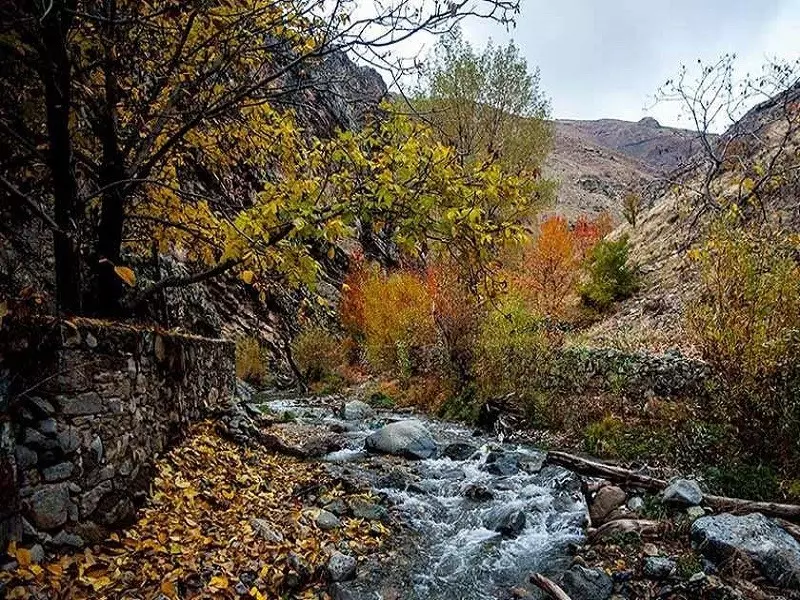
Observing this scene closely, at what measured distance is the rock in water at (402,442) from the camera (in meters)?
9.62

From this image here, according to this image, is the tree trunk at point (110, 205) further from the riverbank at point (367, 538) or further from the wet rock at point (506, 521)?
the wet rock at point (506, 521)

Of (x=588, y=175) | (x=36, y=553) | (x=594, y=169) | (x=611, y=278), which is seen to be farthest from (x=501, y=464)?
(x=594, y=169)

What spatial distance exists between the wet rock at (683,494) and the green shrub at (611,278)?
14849 millimetres

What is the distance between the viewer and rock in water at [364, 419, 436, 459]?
962 cm

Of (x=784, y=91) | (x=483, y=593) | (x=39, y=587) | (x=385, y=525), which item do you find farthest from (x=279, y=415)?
(x=784, y=91)

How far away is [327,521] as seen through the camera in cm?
573

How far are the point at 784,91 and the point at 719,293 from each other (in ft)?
13.6

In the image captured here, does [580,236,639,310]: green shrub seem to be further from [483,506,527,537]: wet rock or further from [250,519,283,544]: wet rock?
[250,519,283,544]: wet rock

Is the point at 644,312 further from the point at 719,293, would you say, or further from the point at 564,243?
the point at 719,293

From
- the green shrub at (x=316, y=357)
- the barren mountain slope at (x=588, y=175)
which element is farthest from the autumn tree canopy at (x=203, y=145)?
the barren mountain slope at (x=588, y=175)

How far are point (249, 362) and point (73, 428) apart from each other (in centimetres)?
1773

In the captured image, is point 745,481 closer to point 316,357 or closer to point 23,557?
point 23,557

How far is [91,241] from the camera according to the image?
18.9 ft

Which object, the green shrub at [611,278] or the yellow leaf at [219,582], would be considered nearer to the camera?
the yellow leaf at [219,582]
